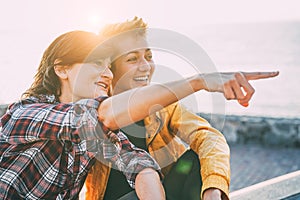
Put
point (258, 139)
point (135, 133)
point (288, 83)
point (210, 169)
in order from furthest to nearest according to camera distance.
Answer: point (288, 83)
point (258, 139)
point (135, 133)
point (210, 169)

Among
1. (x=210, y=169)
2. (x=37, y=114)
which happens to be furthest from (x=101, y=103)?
(x=210, y=169)

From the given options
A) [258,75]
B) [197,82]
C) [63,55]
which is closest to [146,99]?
[197,82]

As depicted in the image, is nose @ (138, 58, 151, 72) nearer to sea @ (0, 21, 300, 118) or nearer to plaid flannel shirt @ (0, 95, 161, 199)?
sea @ (0, 21, 300, 118)

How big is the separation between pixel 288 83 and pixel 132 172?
19234mm

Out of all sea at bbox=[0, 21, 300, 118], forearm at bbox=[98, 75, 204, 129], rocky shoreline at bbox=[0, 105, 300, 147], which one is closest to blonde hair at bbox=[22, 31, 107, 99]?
sea at bbox=[0, 21, 300, 118]

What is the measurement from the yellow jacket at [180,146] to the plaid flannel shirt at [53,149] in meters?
0.17

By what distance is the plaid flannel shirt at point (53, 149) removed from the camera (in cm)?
126

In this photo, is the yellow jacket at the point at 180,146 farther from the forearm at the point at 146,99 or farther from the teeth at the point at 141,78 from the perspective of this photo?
the forearm at the point at 146,99

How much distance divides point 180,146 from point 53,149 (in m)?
0.59

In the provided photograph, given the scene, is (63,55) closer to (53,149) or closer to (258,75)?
(53,149)

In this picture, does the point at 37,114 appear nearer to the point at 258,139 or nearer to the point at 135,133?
the point at 135,133

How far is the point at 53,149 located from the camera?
1363 mm

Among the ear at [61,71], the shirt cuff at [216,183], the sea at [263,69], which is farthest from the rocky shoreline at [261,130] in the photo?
the ear at [61,71]

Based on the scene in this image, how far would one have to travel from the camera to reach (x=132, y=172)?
4.70 ft
